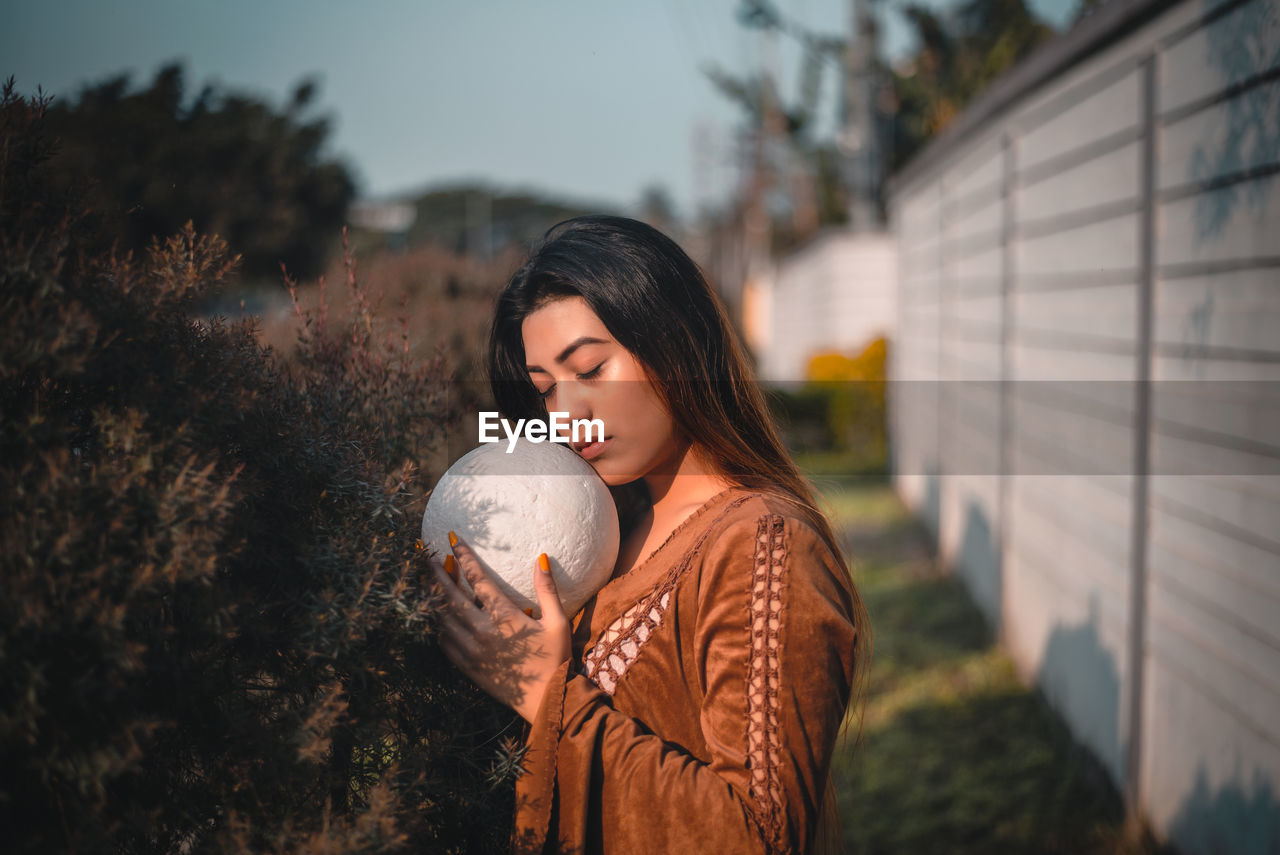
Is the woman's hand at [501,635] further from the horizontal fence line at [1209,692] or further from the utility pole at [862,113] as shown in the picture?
the utility pole at [862,113]

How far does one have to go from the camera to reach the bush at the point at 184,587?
3.14 ft

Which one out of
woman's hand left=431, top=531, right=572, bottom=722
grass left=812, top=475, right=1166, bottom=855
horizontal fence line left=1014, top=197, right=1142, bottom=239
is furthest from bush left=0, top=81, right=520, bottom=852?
horizontal fence line left=1014, top=197, right=1142, bottom=239

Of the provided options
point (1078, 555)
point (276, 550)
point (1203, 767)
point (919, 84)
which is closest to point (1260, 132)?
point (1203, 767)

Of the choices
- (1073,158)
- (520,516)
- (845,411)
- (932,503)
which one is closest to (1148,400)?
(1073,158)

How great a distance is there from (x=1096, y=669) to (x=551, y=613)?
11.0ft

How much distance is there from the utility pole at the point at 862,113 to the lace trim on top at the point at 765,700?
13475 millimetres

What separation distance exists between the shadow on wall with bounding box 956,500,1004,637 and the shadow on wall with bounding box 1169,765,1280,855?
261 centimetres

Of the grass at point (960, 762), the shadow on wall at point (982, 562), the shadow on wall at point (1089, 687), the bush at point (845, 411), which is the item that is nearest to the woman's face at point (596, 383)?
the grass at point (960, 762)

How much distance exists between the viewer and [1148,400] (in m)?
3.31

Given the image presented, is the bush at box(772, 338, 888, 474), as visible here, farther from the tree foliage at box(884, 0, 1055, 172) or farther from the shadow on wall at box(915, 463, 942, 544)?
the tree foliage at box(884, 0, 1055, 172)

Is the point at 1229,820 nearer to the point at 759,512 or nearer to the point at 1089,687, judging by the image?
the point at 1089,687

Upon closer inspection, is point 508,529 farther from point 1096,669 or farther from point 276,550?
point 1096,669

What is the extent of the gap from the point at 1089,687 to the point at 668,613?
10.6ft

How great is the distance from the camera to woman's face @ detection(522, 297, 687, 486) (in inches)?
64.9
